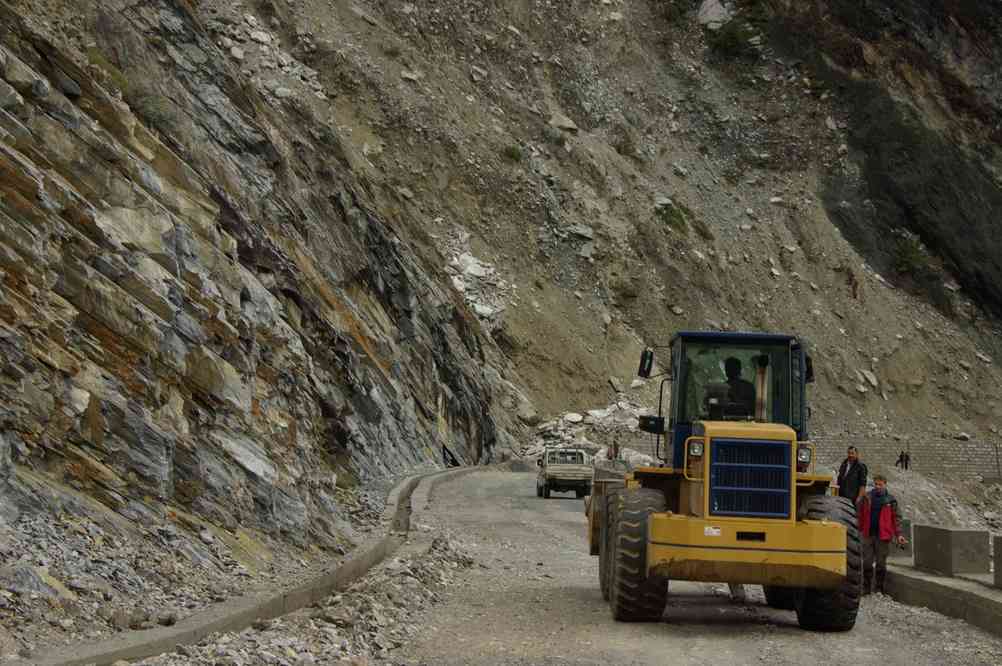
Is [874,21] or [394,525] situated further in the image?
[874,21]

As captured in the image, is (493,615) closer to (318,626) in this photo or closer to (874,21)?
(318,626)

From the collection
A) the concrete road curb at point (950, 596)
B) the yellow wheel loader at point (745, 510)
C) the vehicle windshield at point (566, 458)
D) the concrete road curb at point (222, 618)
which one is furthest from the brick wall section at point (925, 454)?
the yellow wheel loader at point (745, 510)

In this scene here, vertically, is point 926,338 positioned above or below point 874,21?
below

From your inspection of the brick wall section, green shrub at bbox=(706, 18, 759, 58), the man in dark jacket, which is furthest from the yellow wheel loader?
green shrub at bbox=(706, 18, 759, 58)

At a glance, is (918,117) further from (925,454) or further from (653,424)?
(653,424)

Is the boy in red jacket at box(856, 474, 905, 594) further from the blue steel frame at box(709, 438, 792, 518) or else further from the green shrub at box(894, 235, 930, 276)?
the green shrub at box(894, 235, 930, 276)

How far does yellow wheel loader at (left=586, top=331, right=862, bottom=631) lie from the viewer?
10.8m

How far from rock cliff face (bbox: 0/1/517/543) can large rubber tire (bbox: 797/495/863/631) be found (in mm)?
5450

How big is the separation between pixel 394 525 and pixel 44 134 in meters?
8.08

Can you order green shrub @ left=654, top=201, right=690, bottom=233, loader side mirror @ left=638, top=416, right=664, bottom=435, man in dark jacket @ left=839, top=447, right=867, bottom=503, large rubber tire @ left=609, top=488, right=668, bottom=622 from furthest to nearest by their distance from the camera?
green shrub @ left=654, top=201, right=690, bottom=233 → man in dark jacket @ left=839, top=447, right=867, bottom=503 → loader side mirror @ left=638, top=416, right=664, bottom=435 → large rubber tire @ left=609, top=488, right=668, bottom=622

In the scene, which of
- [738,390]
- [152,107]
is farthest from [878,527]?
[152,107]

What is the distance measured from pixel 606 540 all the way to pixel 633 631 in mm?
1986

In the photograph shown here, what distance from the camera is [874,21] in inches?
2800

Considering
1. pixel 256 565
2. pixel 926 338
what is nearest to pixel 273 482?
pixel 256 565
